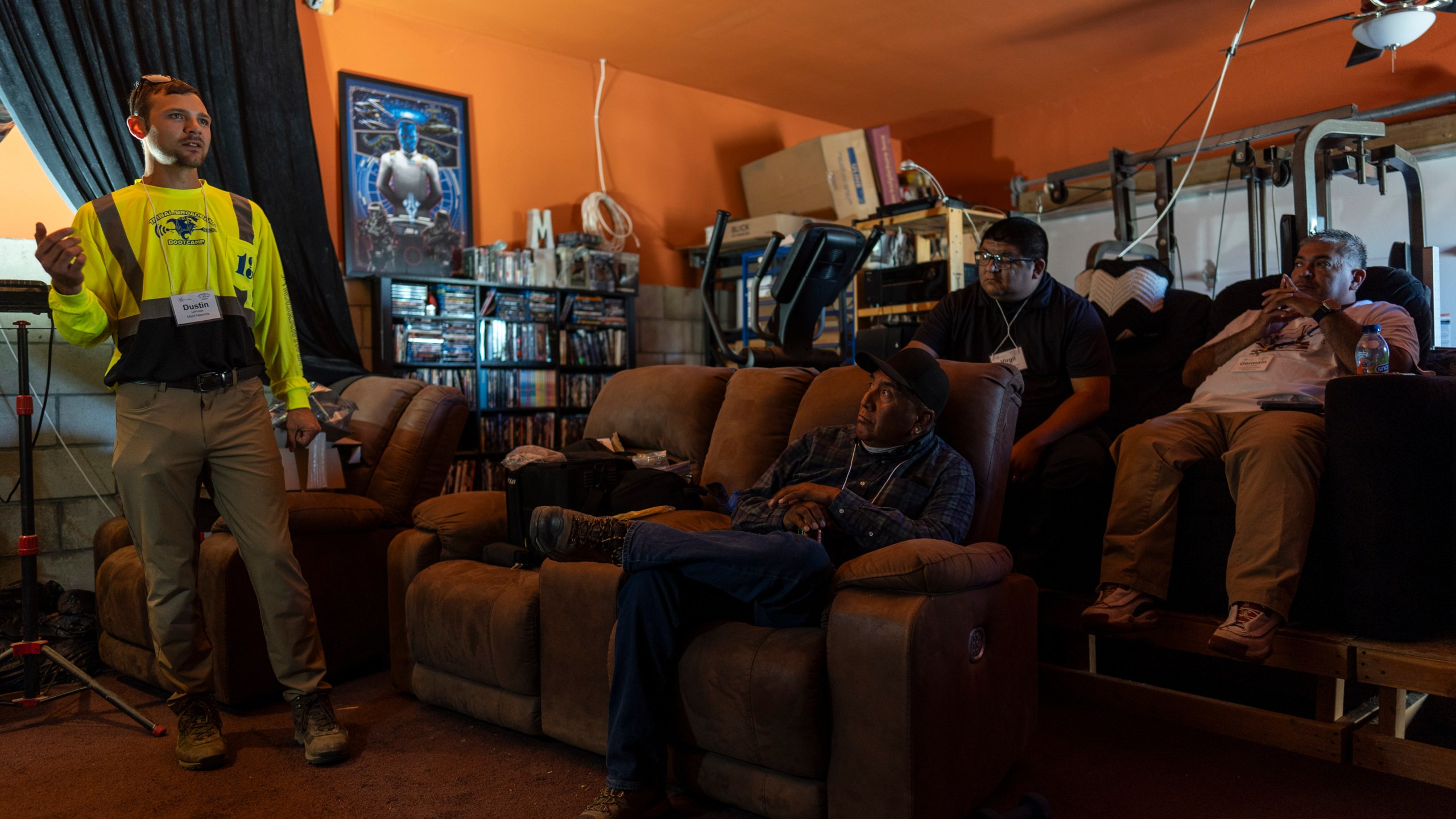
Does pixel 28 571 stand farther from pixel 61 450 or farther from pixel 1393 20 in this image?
pixel 1393 20

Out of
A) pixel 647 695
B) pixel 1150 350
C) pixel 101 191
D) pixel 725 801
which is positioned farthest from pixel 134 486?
pixel 1150 350

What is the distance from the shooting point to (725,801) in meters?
1.92

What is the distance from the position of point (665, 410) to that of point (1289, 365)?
1888 millimetres

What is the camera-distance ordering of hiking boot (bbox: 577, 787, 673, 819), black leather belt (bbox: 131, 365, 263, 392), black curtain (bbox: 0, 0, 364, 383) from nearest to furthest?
1. hiking boot (bbox: 577, 787, 673, 819)
2. black leather belt (bbox: 131, 365, 263, 392)
3. black curtain (bbox: 0, 0, 364, 383)

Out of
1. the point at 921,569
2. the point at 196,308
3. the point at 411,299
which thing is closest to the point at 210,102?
the point at 411,299

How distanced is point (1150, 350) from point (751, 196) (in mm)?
3755

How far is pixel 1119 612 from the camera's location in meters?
2.42

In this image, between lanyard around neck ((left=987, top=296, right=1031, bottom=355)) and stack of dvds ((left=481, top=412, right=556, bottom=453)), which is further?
stack of dvds ((left=481, top=412, right=556, bottom=453))

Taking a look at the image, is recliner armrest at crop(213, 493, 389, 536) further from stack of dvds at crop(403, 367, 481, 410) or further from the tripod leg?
stack of dvds at crop(403, 367, 481, 410)

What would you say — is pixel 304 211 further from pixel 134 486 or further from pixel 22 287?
pixel 134 486

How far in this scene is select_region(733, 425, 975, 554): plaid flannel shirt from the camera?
6.56 ft

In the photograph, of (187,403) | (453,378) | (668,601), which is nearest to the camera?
(668,601)

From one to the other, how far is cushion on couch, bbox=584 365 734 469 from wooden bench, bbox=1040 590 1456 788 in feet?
4.01

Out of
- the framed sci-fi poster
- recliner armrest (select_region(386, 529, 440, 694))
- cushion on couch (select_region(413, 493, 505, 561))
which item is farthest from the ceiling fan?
the framed sci-fi poster
